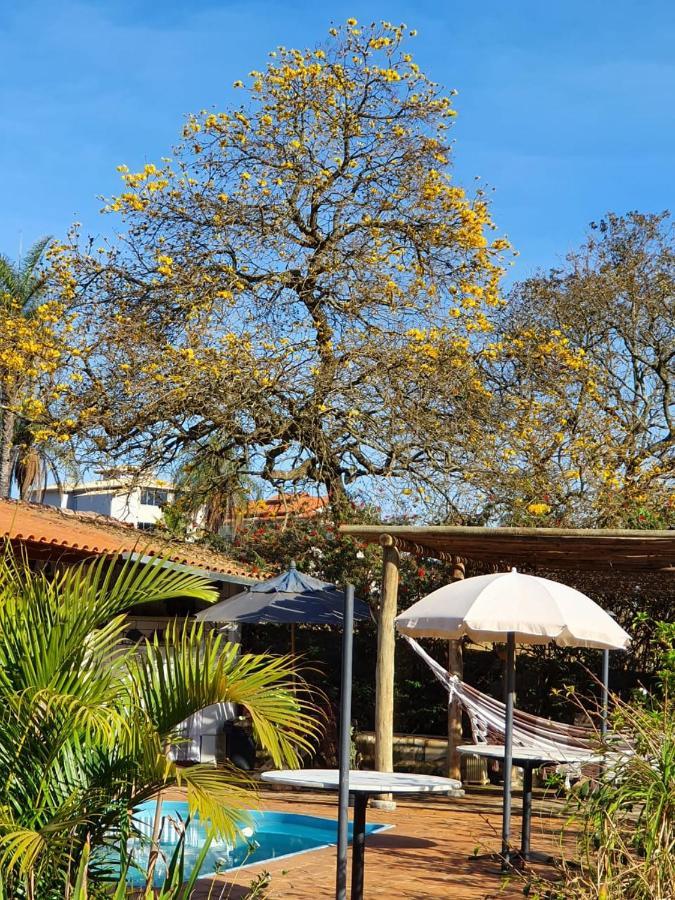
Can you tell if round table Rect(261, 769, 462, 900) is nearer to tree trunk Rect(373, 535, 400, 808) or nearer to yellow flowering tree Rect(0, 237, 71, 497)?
tree trunk Rect(373, 535, 400, 808)

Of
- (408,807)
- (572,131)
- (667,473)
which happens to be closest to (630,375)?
(667,473)

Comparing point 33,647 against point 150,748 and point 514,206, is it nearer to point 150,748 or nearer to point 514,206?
point 150,748

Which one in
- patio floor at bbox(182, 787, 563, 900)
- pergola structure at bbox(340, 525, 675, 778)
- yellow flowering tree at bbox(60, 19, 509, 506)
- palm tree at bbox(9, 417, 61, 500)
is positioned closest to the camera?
patio floor at bbox(182, 787, 563, 900)

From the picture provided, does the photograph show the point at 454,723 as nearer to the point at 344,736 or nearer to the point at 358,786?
the point at 358,786

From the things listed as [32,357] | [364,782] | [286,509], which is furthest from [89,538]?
[364,782]

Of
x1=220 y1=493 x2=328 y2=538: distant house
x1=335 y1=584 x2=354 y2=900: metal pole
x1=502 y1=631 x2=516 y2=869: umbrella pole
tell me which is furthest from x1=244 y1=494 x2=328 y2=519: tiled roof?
x1=335 y1=584 x2=354 y2=900: metal pole

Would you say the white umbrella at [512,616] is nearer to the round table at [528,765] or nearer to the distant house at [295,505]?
the round table at [528,765]

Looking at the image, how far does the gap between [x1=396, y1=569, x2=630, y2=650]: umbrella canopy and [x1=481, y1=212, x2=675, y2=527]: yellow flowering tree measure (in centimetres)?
532

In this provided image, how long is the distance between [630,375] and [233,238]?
861 cm

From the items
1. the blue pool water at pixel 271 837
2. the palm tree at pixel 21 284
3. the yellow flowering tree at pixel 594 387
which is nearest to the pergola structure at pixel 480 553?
the blue pool water at pixel 271 837

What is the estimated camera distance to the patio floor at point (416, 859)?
6.61 meters

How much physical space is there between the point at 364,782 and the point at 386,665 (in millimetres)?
4680

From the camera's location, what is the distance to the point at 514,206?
14.8 m

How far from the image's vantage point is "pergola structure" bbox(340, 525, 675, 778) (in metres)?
9.74
